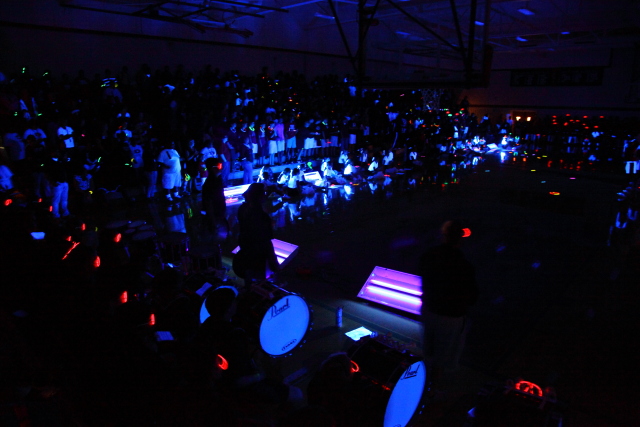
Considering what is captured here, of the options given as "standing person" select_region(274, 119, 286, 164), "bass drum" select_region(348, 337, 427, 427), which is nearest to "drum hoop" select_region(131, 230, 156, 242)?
"bass drum" select_region(348, 337, 427, 427)

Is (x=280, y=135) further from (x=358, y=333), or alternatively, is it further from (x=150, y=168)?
(x=358, y=333)

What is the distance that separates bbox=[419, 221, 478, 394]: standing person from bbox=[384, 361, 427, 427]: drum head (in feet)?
1.35

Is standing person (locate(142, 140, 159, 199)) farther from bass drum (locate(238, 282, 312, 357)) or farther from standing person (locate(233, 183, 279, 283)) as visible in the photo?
bass drum (locate(238, 282, 312, 357))

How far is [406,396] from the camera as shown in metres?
2.93

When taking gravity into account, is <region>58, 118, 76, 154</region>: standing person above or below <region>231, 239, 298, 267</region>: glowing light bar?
above

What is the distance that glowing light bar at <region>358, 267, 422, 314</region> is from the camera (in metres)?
5.03

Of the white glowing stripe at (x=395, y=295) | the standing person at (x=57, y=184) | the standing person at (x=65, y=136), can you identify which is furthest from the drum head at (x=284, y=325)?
the standing person at (x=65, y=136)

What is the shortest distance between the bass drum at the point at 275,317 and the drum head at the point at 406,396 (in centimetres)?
131

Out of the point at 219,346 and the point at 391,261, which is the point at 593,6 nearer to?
the point at 391,261

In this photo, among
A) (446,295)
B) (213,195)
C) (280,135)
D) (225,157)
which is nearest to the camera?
(446,295)

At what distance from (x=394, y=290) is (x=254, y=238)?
1.95 metres

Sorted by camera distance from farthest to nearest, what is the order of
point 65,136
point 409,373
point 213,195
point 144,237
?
point 65,136 → point 213,195 → point 144,237 → point 409,373

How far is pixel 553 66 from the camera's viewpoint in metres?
26.7

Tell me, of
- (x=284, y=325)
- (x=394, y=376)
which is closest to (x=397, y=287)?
(x=284, y=325)
